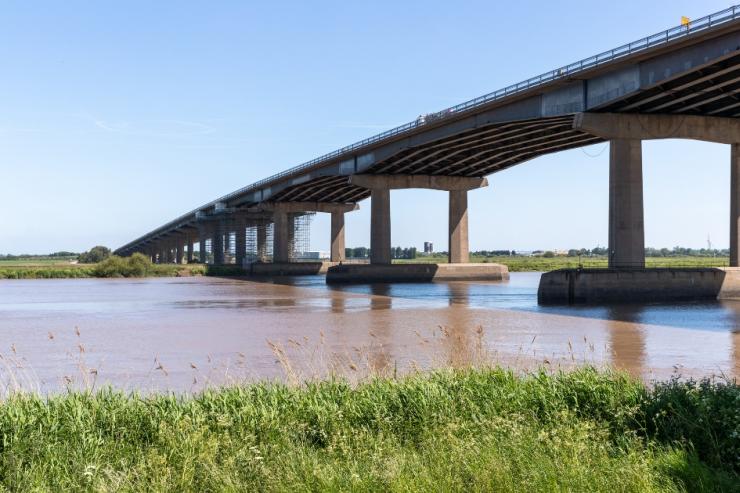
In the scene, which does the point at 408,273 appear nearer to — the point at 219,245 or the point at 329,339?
the point at 329,339

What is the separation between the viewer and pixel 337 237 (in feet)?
382

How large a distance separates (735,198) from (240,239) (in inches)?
3905

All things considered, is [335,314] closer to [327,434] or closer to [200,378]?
[200,378]

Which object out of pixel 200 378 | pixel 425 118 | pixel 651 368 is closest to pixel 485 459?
pixel 200 378

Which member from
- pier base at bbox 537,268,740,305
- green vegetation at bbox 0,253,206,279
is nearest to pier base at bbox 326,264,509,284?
green vegetation at bbox 0,253,206,279

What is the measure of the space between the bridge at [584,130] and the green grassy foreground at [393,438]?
32566 mm

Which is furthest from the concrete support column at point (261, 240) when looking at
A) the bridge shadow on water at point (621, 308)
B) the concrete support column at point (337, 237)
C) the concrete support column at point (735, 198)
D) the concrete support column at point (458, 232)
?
the concrete support column at point (735, 198)

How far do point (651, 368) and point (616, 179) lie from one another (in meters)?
32.3

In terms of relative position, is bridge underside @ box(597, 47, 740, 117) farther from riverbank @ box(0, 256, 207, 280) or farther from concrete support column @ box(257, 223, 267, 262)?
concrete support column @ box(257, 223, 267, 262)

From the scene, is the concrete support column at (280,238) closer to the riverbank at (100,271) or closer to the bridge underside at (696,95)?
the riverbank at (100,271)

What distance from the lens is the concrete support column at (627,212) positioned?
158 ft

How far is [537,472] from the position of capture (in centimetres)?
793

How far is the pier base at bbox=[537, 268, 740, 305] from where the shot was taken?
4503 centimetres

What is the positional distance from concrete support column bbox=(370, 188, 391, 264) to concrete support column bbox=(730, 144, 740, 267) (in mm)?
37030
